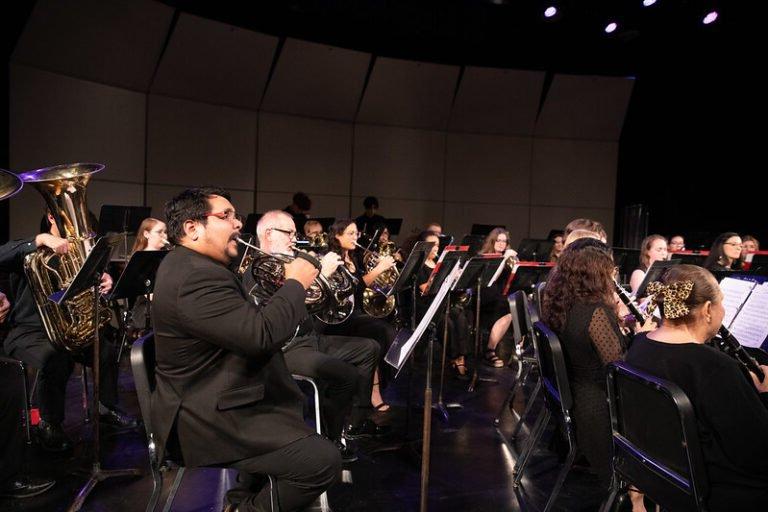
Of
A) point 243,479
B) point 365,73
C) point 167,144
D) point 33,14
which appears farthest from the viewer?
point 365,73

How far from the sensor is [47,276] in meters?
3.41

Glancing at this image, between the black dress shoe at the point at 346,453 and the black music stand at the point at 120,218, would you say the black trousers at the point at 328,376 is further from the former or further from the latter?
the black music stand at the point at 120,218

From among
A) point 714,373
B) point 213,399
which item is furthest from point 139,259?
point 714,373

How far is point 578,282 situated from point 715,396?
997 mm

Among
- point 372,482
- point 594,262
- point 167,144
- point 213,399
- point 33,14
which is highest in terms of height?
point 33,14

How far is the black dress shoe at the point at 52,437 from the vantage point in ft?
11.9

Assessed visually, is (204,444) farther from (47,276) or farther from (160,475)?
(47,276)

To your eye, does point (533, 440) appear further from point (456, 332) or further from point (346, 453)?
point (456, 332)

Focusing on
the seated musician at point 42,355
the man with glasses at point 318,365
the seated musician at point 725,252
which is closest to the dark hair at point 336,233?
the man with glasses at point 318,365

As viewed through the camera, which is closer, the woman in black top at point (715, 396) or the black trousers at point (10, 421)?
the woman in black top at point (715, 396)

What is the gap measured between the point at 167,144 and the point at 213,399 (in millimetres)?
7001

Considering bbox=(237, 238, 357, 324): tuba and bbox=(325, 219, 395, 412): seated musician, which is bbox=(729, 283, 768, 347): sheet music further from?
bbox=(325, 219, 395, 412): seated musician

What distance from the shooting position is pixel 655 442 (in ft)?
6.39

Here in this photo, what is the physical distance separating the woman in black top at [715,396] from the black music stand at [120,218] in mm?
4654
